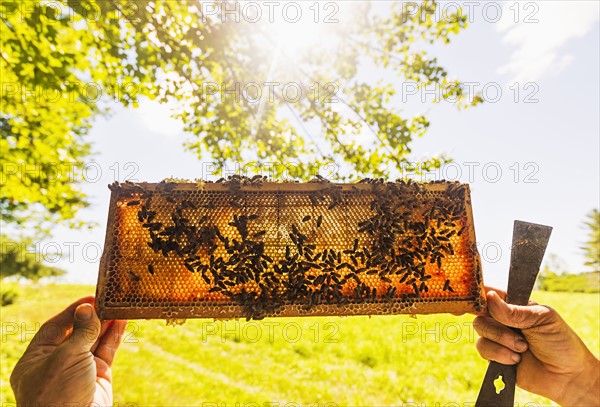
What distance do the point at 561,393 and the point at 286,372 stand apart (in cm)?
680

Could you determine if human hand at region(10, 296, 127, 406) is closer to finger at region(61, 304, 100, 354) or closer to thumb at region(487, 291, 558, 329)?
finger at region(61, 304, 100, 354)

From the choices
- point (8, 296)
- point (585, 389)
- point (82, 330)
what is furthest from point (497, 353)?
point (8, 296)

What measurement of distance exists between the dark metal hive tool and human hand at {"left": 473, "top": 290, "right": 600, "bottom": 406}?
20cm

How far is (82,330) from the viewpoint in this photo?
3.41 metres

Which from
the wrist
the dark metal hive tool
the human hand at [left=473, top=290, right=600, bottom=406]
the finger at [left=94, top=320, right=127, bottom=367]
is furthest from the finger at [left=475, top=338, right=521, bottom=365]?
the finger at [left=94, top=320, right=127, bottom=367]

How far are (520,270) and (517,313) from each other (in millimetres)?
464

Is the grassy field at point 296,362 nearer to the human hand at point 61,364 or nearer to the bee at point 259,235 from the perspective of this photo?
the human hand at point 61,364

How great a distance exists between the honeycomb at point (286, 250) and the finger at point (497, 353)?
0.64 metres

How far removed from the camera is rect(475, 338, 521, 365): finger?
403cm

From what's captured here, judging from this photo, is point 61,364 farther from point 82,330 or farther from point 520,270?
point 520,270

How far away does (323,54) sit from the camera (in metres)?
11.2

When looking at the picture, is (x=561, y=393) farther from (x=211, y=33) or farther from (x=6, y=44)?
(x=6, y=44)

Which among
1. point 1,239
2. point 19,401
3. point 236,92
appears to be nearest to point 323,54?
point 236,92

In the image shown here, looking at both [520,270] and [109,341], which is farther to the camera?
[109,341]
